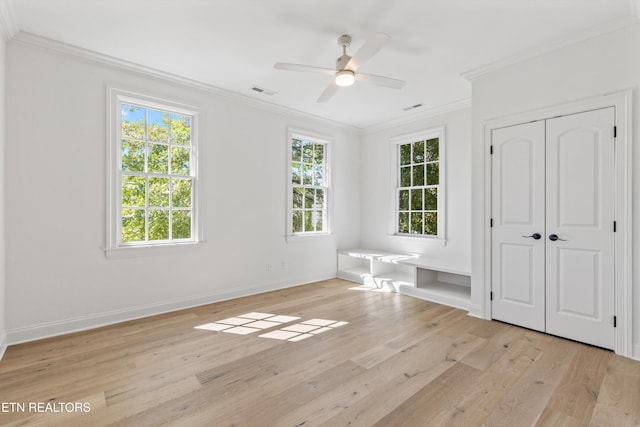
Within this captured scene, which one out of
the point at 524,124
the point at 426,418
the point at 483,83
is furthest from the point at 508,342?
the point at 483,83

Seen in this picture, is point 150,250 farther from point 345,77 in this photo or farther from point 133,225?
point 345,77

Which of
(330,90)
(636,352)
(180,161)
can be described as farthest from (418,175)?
(180,161)

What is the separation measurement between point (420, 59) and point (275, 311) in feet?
10.8

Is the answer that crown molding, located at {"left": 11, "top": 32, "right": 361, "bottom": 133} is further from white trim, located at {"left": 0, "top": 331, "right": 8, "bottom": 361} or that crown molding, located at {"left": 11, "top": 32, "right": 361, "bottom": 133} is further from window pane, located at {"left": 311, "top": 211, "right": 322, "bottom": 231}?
white trim, located at {"left": 0, "top": 331, "right": 8, "bottom": 361}

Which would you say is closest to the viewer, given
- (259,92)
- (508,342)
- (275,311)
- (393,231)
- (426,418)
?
(426,418)

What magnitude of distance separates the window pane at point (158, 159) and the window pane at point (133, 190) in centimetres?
19

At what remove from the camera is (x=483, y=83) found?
11.7 feet

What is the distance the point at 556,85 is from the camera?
3047 millimetres

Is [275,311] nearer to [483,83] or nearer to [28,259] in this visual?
[28,259]

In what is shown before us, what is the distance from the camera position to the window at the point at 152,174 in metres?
3.46

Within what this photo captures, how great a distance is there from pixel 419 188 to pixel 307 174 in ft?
6.27

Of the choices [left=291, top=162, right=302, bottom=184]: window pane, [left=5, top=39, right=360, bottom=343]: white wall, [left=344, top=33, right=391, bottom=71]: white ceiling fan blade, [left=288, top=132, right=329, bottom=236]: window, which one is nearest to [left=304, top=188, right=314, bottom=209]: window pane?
[left=288, top=132, right=329, bottom=236]: window

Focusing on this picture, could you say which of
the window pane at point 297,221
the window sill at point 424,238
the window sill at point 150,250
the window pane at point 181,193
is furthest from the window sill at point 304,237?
the window pane at point 181,193

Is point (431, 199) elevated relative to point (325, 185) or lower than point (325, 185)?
lower
